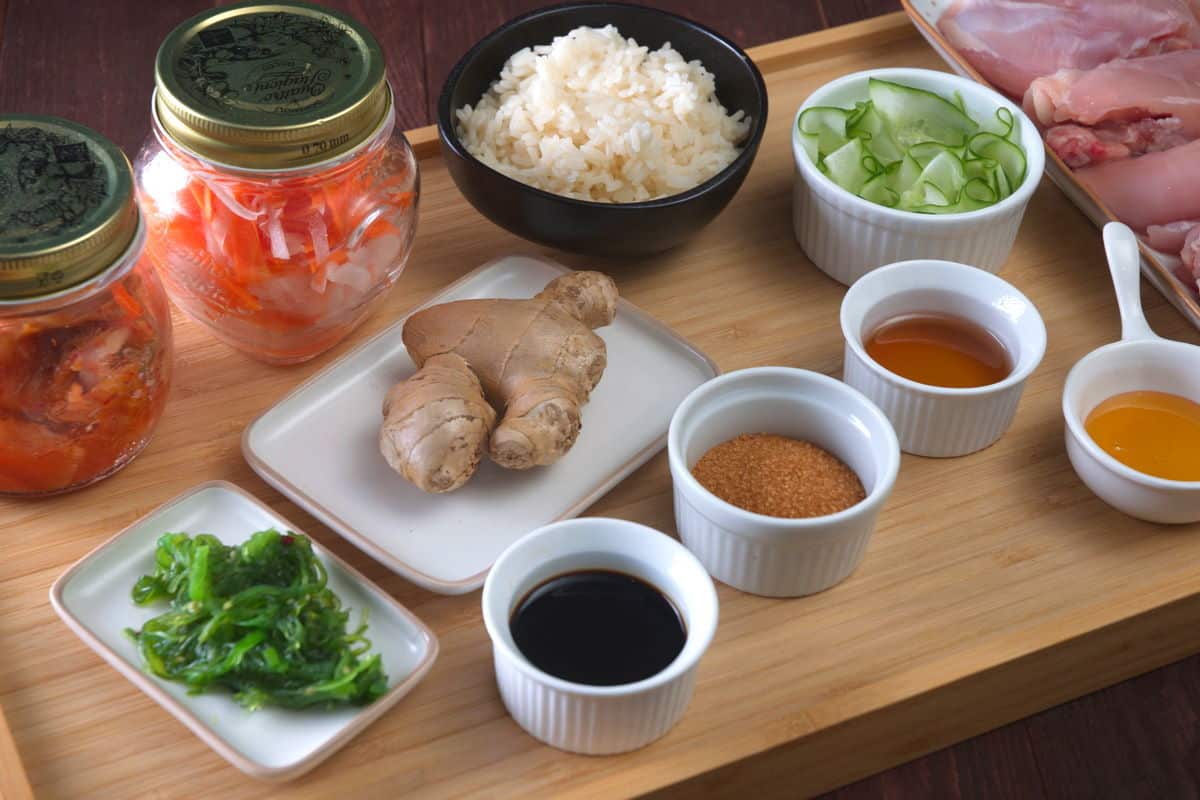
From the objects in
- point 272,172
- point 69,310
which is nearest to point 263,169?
point 272,172

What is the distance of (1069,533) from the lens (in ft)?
5.55

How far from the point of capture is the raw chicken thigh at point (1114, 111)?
206 centimetres

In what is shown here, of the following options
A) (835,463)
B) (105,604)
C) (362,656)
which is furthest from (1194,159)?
(105,604)

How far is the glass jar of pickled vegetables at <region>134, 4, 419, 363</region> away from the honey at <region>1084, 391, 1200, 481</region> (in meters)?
0.91

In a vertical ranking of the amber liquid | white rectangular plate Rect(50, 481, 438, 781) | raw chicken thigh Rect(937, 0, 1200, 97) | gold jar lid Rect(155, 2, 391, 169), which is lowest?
white rectangular plate Rect(50, 481, 438, 781)

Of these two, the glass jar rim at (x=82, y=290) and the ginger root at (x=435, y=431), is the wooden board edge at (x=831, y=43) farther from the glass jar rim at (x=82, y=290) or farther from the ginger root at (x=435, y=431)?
the glass jar rim at (x=82, y=290)

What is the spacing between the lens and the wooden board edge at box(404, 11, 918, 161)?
7.56ft

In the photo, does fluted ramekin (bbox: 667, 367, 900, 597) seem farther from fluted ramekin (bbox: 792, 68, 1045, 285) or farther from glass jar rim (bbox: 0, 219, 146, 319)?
glass jar rim (bbox: 0, 219, 146, 319)

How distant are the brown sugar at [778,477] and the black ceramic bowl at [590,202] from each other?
0.34 m

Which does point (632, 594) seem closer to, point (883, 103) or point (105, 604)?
point (105, 604)

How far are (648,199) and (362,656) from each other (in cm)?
76

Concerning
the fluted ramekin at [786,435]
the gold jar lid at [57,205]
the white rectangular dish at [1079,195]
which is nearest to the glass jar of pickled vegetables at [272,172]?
the gold jar lid at [57,205]

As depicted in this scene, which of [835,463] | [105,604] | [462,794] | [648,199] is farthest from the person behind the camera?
[648,199]

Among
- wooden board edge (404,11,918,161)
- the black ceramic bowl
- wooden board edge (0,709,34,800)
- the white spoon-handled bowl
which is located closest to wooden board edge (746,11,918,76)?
wooden board edge (404,11,918,161)
